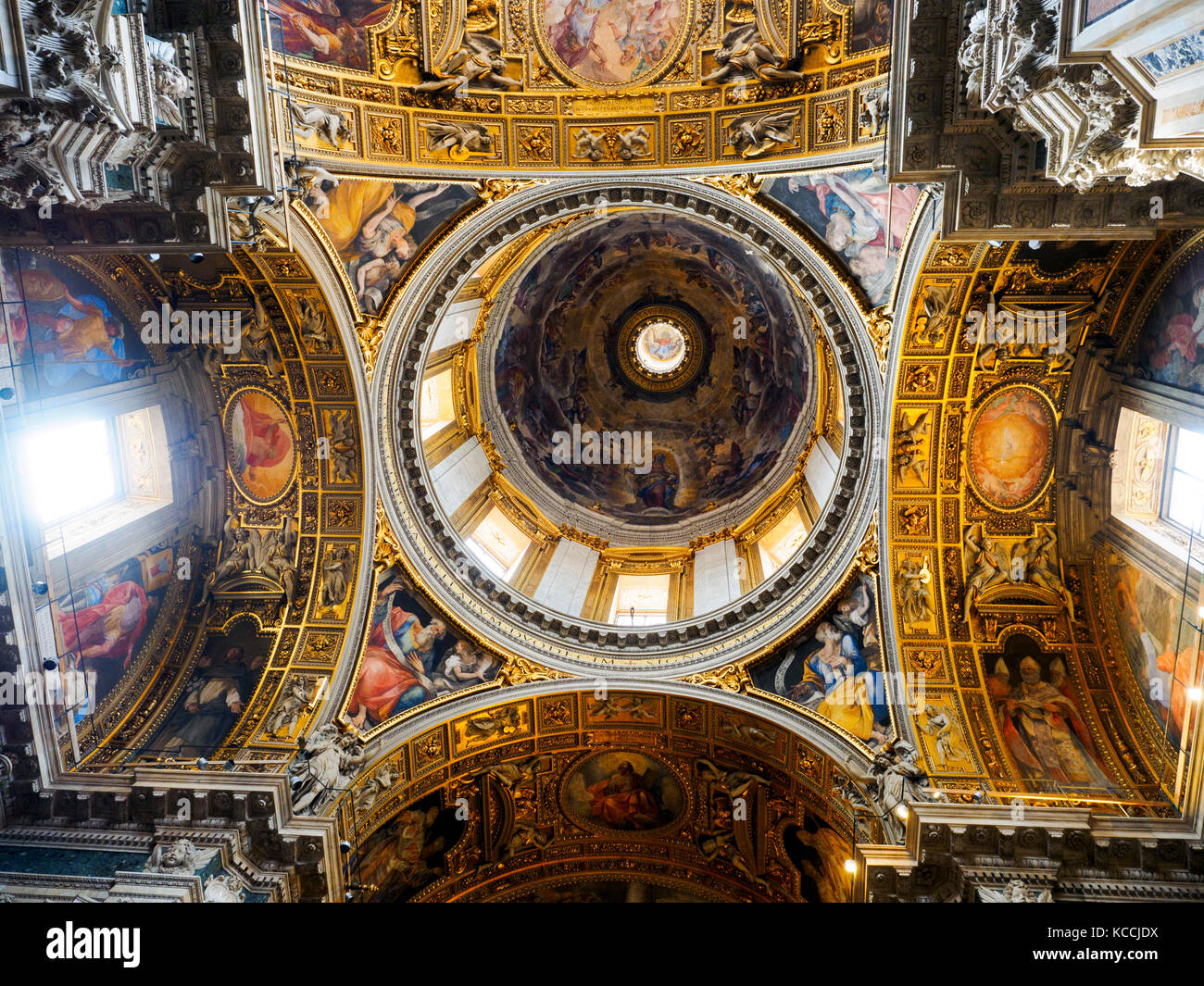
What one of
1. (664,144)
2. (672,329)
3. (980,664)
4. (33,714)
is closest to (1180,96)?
(664,144)

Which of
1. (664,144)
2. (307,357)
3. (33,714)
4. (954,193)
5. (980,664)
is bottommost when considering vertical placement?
(980,664)

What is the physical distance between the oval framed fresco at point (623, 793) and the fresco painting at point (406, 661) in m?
3.32

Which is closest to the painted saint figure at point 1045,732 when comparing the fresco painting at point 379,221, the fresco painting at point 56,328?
the fresco painting at point 379,221

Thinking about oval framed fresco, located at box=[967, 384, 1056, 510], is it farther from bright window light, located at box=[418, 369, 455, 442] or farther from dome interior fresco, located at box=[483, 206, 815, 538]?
bright window light, located at box=[418, 369, 455, 442]

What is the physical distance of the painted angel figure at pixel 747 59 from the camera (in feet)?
47.7

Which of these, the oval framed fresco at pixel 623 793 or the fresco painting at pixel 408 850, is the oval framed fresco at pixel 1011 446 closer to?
the oval framed fresco at pixel 623 793

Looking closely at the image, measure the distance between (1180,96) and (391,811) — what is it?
15.9 m

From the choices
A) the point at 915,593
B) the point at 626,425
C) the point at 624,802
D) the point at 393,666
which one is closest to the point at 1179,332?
the point at 915,593

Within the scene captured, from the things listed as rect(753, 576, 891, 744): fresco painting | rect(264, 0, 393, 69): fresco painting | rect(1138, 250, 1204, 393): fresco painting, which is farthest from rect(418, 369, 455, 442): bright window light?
rect(1138, 250, 1204, 393): fresco painting

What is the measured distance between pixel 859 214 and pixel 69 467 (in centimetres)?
1502

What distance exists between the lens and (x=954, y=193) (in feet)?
36.8

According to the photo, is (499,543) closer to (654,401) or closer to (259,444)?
(259,444)

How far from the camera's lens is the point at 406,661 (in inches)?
670

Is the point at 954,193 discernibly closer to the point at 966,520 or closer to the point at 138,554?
the point at 966,520
